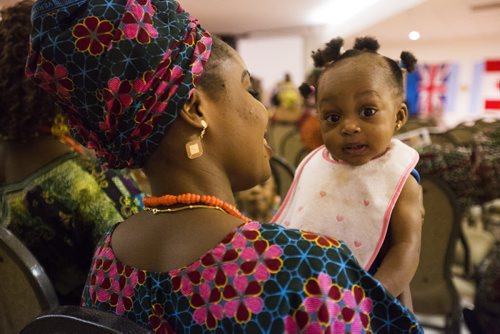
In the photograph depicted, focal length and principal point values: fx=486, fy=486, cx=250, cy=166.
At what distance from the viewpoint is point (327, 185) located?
1100 mm

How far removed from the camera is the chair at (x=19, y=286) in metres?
1.05

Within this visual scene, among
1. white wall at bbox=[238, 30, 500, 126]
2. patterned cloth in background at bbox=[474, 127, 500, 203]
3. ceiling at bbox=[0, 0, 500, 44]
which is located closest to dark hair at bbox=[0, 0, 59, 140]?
patterned cloth in background at bbox=[474, 127, 500, 203]

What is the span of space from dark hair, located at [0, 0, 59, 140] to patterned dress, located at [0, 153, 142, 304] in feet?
0.47

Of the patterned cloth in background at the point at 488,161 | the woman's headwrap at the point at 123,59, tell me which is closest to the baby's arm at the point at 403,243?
the woman's headwrap at the point at 123,59

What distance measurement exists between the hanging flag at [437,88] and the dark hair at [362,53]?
39.2 feet

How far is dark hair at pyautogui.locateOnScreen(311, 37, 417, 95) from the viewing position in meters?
0.99

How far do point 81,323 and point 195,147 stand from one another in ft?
0.98

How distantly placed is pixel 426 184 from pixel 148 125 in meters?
1.29

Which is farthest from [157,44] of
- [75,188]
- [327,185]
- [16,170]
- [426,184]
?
[426,184]

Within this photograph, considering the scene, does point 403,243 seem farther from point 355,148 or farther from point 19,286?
point 19,286

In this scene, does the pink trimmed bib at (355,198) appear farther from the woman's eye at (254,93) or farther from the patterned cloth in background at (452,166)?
the patterned cloth in background at (452,166)

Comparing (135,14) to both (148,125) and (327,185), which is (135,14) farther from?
(327,185)

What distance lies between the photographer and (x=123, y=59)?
702mm

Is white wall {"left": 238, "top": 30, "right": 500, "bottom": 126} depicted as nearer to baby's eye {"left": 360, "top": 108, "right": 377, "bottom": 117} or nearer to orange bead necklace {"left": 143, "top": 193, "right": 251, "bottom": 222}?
baby's eye {"left": 360, "top": 108, "right": 377, "bottom": 117}
